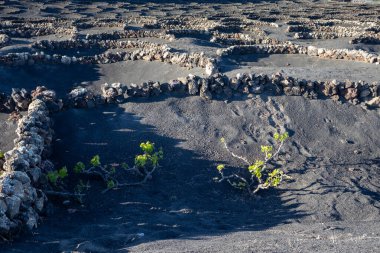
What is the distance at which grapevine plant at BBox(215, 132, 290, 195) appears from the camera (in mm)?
8555

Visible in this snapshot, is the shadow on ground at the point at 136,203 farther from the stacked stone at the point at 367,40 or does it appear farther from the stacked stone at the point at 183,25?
the stacked stone at the point at 183,25

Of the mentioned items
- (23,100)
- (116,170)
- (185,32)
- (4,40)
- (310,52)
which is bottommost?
(116,170)

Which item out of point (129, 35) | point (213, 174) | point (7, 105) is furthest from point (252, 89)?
point (129, 35)

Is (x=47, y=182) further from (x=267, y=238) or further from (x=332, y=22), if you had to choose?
(x=332, y=22)

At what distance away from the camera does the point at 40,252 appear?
227 inches

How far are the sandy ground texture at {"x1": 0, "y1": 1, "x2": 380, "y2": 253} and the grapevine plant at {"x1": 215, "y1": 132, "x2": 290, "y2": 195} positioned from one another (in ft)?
0.62

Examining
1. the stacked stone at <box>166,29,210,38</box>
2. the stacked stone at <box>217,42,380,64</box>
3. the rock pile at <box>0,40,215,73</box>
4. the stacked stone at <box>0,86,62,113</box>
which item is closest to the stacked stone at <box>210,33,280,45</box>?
the stacked stone at <box>166,29,210,38</box>

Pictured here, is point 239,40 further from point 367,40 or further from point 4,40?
point 4,40

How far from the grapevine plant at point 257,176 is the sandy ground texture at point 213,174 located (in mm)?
190

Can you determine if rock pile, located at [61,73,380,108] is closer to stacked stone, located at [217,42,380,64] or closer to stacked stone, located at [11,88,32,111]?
stacked stone, located at [11,88,32,111]

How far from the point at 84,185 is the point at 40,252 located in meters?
2.69

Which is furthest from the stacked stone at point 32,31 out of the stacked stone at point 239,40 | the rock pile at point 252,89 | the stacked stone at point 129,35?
the rock pile at point 252,89

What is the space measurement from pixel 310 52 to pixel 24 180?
40.0 ft

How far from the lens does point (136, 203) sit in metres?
8.09
